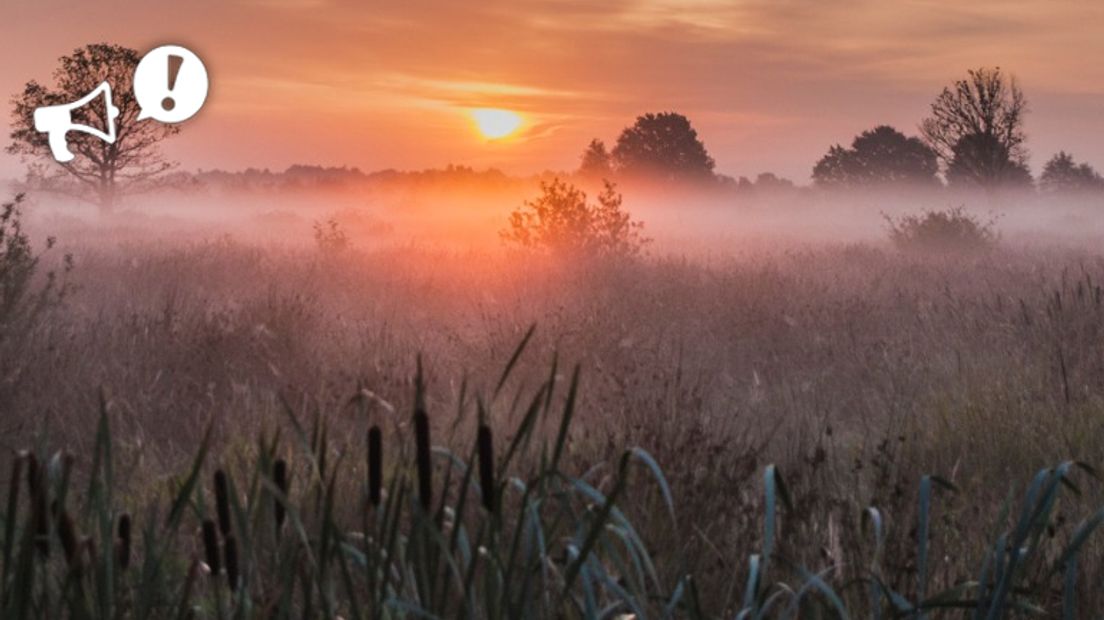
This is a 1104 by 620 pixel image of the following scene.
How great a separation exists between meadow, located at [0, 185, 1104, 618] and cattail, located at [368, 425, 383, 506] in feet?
0.22

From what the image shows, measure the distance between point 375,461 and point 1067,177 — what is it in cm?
6080

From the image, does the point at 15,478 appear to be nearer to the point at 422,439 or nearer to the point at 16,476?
the point at 16,476

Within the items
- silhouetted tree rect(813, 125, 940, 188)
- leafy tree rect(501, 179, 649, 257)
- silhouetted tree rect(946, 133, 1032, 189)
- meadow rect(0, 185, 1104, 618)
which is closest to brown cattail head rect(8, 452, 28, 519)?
meadow rect(0, 185, 1104, 618)

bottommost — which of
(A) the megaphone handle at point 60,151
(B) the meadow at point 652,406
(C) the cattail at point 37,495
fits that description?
(B) the meadow at point 652,406

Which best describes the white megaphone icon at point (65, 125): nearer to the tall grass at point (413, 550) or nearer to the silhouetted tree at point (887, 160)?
the tall grass at point (413, 550)

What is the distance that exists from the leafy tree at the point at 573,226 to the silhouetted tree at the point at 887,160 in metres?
29.3

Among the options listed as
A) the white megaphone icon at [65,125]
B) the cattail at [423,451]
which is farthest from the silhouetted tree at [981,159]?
the cattail at [423,451]

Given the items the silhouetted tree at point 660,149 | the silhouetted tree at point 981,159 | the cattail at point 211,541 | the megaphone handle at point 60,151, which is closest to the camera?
the cattail at point 211,541

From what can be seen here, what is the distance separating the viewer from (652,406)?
18.3 ft

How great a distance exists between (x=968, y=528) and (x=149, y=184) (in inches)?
1354

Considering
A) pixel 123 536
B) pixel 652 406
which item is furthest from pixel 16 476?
pixel 652 406

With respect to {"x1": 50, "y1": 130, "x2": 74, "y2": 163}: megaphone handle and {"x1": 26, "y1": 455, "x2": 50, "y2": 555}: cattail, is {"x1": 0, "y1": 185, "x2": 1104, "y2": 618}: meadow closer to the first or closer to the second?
{"x1": 26, "y1": 455, "x2": 50, "y2": 555}: cattail

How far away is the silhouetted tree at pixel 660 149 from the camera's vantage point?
3891 centimetres

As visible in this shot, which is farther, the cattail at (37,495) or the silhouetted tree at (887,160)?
the silhouetted tree at (887,160)
